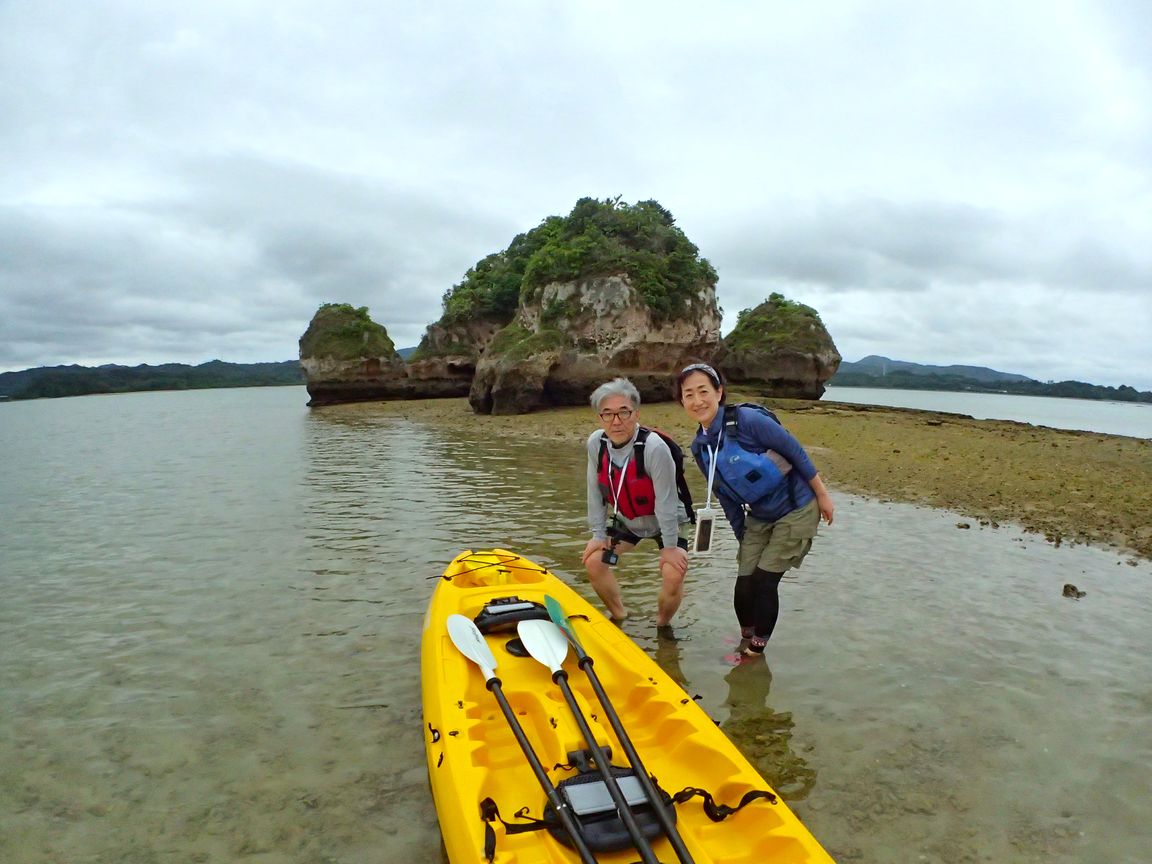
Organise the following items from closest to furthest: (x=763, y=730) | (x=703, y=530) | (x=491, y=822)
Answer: (x=491, y=822) → (x=763, y=730) → (x=703, y=530)

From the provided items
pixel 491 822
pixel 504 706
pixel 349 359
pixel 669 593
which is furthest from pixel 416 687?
pixel 349 359

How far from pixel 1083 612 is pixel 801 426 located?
1518 centimetres

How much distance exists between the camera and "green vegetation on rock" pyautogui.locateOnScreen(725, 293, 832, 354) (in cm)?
3481

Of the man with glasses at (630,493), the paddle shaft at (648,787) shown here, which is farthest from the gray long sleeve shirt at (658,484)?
the paddle shaft at (648,787)

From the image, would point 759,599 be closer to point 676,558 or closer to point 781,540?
point 781,540

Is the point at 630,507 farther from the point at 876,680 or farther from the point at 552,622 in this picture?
the point at 876,680

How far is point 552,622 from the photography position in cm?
472

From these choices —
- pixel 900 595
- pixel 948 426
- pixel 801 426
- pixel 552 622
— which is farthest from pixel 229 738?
pixel 948 426

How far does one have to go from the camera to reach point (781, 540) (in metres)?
4.53

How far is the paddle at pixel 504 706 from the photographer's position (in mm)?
2688

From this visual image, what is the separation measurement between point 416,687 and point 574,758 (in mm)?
1836

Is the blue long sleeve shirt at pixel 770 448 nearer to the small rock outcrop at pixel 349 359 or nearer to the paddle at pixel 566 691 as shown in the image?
the paddle at pixel 566 691

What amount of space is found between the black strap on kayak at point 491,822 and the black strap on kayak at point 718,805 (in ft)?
2.03

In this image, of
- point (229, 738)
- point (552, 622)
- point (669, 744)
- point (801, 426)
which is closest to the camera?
point (669, 744)
